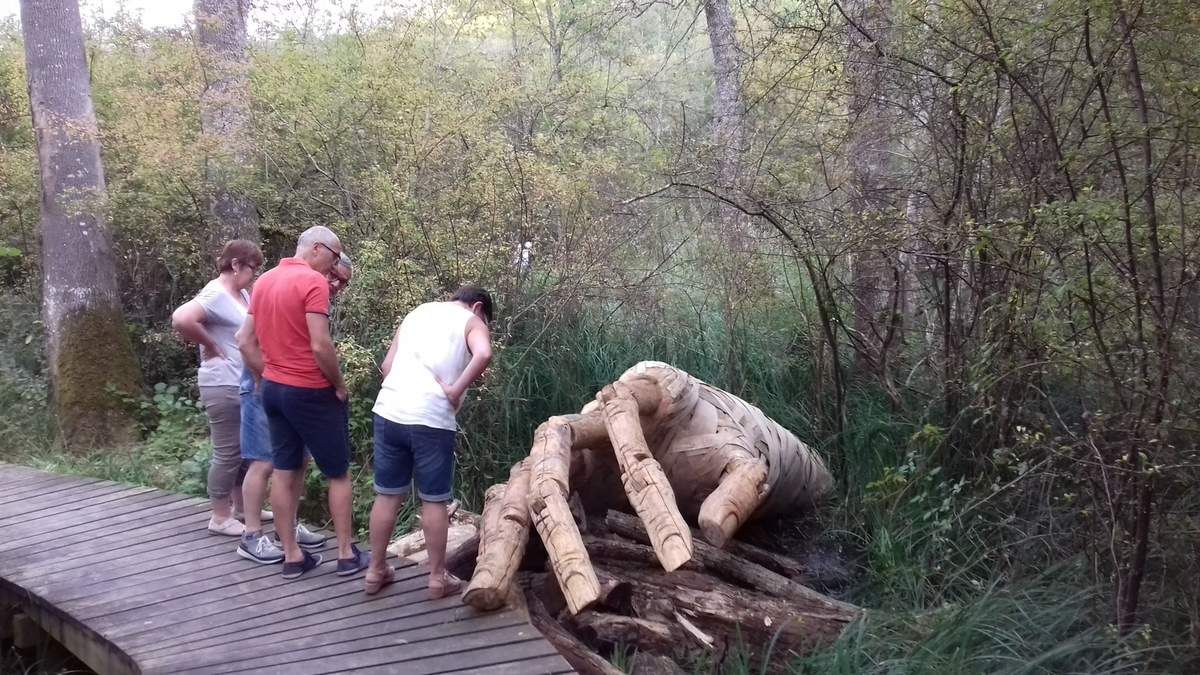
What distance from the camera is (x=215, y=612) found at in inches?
187

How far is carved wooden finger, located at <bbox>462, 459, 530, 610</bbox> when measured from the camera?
4461 millimetres

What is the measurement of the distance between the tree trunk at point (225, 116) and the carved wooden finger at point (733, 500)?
6271mm

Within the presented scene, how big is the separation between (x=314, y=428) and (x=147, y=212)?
6.27 meters

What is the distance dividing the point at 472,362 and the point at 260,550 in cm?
198

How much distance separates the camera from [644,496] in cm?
457

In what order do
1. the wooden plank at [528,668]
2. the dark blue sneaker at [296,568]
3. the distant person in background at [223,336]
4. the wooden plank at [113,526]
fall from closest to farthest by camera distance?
the wooden plank at [528,668] → the dark blue sneaker at [296,568] → the distant person in background at [223,336] → the wooden plank at [113,526]

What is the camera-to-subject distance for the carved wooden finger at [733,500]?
4.50 metres

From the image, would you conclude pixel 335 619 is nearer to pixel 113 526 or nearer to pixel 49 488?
pixel 113 526

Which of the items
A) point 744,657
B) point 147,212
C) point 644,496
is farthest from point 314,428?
point 147,212

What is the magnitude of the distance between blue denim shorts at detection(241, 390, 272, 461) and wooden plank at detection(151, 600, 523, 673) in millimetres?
1214

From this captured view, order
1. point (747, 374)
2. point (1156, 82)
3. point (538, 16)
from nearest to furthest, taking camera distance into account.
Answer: point (1156, 82) < point (747, 374) < point (538, 16)

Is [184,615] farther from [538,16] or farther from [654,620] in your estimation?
[538,16]

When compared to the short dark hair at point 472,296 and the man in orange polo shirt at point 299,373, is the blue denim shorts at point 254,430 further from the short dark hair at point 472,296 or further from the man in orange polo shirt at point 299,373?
the short dark hair at point 472,296

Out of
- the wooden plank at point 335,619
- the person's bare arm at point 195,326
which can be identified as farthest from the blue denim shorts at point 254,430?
the wooden plank at point 335,619
